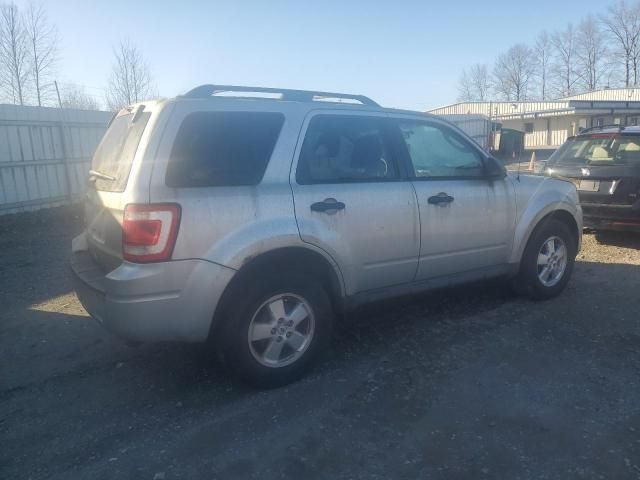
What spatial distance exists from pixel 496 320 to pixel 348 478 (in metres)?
2.60

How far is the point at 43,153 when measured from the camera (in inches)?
434

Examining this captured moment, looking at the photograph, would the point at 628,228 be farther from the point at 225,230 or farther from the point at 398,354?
the point at 225,230

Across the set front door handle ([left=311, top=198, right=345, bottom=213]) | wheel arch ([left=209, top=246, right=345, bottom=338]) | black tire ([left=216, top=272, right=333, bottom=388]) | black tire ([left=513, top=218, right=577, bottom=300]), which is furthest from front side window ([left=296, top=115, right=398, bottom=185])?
black tire ([left=513, top=218, right=577, bottom=300])

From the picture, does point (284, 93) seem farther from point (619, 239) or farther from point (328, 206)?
point (619, 239)

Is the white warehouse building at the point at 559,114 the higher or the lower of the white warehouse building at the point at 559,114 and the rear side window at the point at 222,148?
the higher

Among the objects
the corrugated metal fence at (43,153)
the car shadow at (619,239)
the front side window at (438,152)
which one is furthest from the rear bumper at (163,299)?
the corrugated metal fence at (43,153)

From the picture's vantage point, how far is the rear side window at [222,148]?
324 centimetres

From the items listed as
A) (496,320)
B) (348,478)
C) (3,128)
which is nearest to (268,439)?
(348,478)

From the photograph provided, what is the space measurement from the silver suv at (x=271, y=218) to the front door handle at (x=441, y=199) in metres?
0.01

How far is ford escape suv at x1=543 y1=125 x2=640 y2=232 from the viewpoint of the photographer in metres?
6.87

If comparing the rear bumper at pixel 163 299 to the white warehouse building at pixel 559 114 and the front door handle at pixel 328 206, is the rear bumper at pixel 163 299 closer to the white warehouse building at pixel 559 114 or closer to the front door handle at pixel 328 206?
the front door handle at pixel 328 206

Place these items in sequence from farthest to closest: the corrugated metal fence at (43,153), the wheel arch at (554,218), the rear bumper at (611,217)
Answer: the corrugated metal fence at (43,153) < the rear bumper at (611,217) < the wheel arch at (554,218)

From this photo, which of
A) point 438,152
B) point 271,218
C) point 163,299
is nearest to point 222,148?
point 271,218

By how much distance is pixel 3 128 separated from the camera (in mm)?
10180
